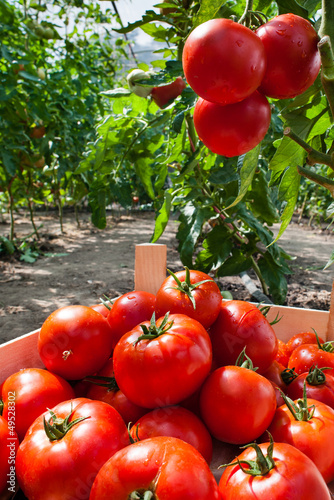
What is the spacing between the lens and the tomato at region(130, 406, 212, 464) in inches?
26.8

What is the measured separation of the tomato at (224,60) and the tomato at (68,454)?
573mm

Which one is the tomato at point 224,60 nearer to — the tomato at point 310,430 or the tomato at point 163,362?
the tomato at point 163,362

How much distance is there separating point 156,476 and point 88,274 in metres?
3.16

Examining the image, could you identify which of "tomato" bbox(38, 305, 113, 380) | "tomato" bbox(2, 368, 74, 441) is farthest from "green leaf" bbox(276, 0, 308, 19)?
"tomato" bbox(2, 368, 74, 441)

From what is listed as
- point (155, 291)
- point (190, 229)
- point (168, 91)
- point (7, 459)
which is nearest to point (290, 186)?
point (155, 291)

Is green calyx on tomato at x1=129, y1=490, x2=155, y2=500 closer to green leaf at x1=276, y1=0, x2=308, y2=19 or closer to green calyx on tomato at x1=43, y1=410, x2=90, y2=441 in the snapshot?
green calyx on tomato at x1=43, y1=410, x2=90, y2=441

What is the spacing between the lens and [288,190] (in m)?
0.75

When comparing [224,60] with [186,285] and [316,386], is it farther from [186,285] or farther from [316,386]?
[316,386]

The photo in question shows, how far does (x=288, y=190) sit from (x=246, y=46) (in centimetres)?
33

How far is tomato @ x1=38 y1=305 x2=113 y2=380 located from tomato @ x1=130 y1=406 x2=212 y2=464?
216 millimetres

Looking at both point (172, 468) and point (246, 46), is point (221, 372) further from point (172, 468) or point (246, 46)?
point (246, 46)

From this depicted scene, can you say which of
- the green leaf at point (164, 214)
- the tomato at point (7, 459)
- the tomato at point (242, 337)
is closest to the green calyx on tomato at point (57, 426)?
the tomato at point (7, 459)

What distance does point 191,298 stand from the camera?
82cm

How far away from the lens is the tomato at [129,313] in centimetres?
94
